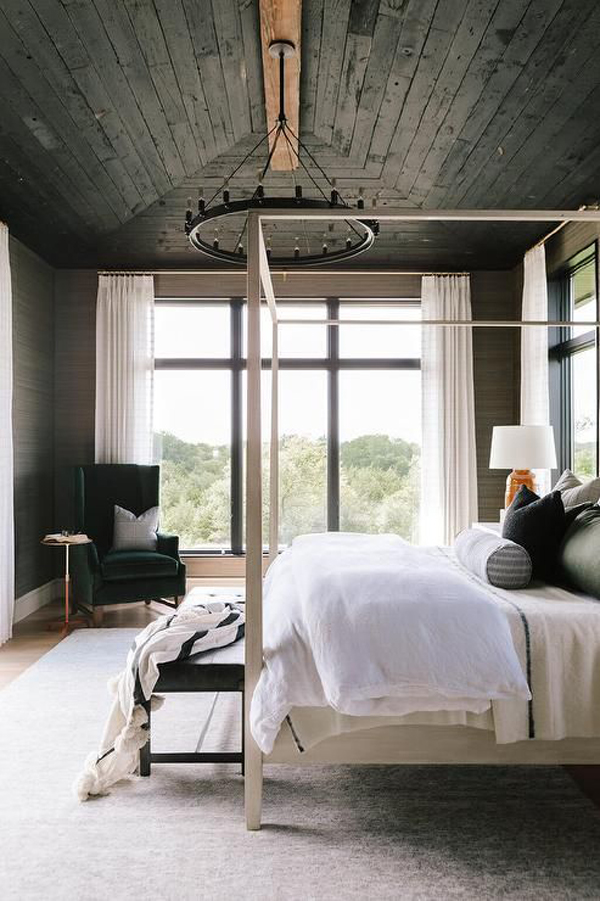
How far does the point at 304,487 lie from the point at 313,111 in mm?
2958

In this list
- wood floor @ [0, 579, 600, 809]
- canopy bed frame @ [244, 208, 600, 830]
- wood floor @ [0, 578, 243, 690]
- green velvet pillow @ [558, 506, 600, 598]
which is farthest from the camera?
wood floor @ [0, 578, 243, 690]

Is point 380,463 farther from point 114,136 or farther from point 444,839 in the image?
point 444,839

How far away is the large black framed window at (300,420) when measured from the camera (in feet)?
20.7

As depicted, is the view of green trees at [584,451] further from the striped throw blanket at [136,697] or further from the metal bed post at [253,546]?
the metal bed post at [253,546]

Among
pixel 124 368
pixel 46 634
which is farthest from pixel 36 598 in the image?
pixel 124 368

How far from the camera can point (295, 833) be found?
2.33 metres

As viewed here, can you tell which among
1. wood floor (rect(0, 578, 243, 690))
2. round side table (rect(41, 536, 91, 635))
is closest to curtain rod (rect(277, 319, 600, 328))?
round side table (rect(41, 536, 91, 635))

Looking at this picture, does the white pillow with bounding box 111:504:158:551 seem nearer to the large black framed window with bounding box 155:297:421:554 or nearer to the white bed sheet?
the large black framed window with bounding box 155:297:421:554

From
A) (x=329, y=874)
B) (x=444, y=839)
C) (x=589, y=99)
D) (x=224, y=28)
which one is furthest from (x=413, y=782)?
(x=224, y=28)

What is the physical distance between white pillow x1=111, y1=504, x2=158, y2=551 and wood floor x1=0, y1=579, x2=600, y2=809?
51 cm

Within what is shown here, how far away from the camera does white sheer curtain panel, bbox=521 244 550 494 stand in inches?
209

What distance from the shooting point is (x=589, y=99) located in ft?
12.0

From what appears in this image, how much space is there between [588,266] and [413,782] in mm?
3698

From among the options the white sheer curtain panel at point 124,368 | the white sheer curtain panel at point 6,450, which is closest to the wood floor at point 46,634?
the white sheer curtain panel at point 6,450
